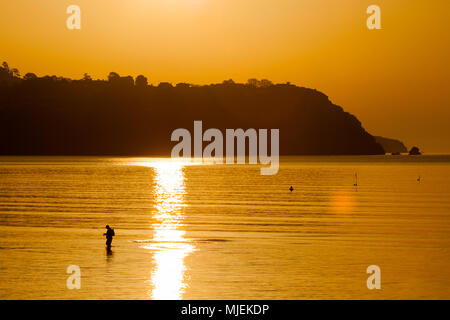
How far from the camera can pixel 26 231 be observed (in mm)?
59969

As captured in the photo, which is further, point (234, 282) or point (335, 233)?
point (335, 233)

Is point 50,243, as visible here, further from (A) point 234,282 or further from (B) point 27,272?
(A) point 234,282

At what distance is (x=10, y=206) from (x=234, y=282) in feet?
189

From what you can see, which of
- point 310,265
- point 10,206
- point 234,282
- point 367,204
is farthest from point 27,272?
point 367,204

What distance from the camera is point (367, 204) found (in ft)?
318
